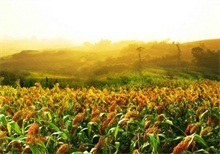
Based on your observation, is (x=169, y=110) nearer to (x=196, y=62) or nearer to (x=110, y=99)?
(x=110, y=99)

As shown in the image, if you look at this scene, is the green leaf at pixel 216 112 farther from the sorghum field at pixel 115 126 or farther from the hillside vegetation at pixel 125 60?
the hillside vegetation at pixel 125 60

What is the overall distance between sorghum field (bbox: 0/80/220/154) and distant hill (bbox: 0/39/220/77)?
2.39 m

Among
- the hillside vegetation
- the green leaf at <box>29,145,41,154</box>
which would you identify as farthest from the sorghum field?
the hillside vegetation

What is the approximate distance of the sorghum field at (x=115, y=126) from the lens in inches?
97.1

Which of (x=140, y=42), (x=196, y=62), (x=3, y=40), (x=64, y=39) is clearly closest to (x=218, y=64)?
(x=196, y=62)

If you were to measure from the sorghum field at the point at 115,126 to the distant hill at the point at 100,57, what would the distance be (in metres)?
2.39

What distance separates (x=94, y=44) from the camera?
682 cm

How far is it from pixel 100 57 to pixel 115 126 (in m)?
4.12

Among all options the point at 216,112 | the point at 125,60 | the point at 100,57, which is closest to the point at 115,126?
the point at 216,112

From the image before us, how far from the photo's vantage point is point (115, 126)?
292 centimetres

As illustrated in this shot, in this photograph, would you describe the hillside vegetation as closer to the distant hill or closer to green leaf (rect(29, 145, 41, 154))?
the distant hill

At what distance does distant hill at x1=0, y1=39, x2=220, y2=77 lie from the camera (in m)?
6.62

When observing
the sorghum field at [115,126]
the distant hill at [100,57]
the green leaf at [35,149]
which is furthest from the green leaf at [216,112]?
the distant hill at [100,57]

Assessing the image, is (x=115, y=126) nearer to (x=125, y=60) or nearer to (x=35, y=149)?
(x=35, y=149)
